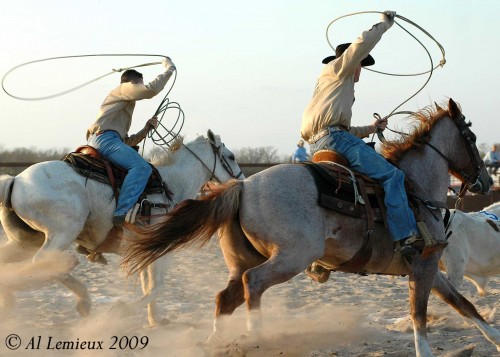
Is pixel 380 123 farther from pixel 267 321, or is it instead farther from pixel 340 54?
pixel 267 321

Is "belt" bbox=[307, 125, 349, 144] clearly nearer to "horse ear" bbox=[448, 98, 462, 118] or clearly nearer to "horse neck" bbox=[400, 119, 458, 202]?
"horse neck" bbox=[400, 119, 458, 202]

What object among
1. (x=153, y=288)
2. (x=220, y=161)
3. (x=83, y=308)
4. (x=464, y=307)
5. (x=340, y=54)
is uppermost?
(x=340, y=54)

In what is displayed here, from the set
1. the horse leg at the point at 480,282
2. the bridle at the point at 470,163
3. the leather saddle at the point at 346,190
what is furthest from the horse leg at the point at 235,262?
the horse leg at the point at 480,282

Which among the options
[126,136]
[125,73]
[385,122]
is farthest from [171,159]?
[385,122]

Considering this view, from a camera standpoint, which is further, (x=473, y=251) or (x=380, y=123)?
(x=473, y=251)

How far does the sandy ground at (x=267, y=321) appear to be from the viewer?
629 centimetres

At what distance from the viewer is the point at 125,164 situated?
26.3 ft

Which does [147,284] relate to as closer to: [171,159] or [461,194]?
[171,159]

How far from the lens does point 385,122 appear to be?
265 inches

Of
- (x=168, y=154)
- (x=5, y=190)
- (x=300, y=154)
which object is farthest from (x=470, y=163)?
(x=300, y=154)

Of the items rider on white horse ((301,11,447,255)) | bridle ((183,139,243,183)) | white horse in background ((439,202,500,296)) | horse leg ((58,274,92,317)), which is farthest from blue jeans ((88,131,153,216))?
white horse in background ((439,202,500,296))

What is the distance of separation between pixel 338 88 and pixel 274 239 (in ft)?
4.80

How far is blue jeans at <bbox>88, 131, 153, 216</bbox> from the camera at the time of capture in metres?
7.83

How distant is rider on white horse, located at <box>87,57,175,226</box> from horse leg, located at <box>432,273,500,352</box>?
322cm
